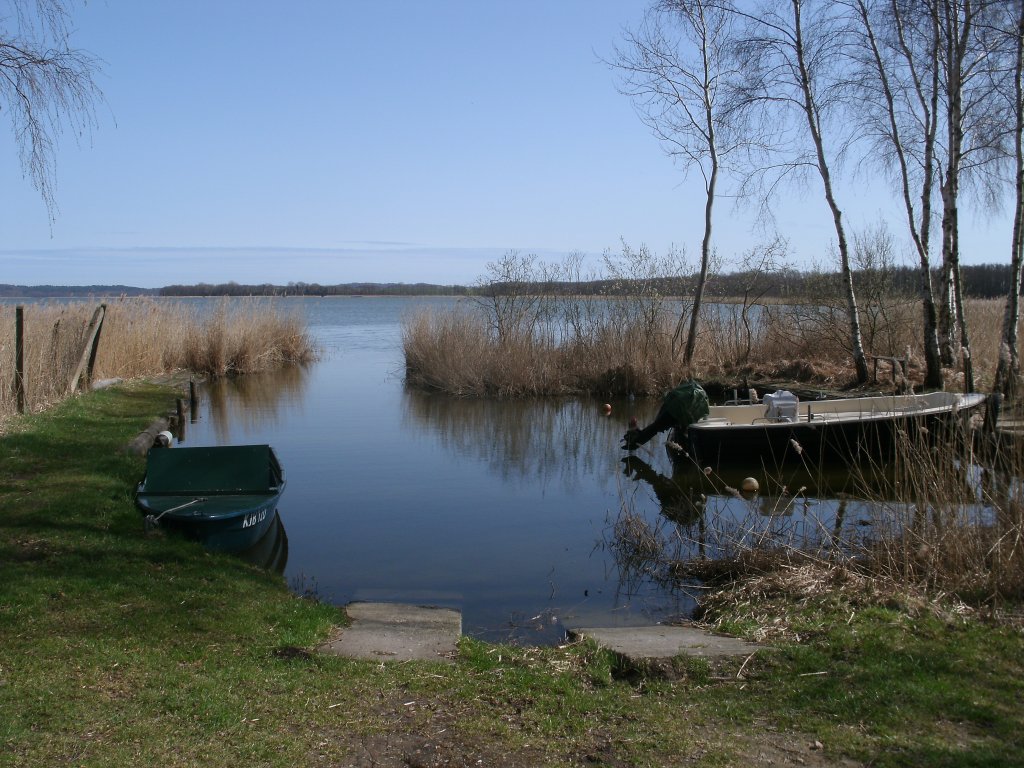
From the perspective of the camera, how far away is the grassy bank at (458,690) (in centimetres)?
410

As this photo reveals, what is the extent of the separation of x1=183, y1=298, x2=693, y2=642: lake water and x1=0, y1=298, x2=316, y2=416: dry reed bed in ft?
7.75

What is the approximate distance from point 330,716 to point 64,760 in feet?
3.92

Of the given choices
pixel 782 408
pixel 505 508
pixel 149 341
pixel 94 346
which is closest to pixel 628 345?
pixel 782 408

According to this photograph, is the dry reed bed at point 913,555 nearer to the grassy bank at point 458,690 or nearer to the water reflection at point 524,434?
the grassy bank at point 458,690

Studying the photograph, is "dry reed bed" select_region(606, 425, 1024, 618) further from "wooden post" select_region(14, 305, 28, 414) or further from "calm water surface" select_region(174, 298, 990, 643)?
"wooden post" select_region(14, 305, 28, 414)

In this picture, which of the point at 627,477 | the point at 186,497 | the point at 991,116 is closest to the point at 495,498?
the point at 627,477

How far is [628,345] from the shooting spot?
75.0ft

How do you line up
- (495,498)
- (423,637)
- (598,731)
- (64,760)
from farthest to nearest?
(495,498) → (423,637) → (598,731) → (64,760)

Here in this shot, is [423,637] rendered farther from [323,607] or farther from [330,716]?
[330,716]

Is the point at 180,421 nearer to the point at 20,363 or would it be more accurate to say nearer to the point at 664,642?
the point at 20,363

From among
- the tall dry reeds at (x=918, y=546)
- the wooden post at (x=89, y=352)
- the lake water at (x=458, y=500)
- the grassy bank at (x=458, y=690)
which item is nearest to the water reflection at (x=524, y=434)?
the lake water at (x=458, y=500)

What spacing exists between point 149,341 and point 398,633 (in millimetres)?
20471

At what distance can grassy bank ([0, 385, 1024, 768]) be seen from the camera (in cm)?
410

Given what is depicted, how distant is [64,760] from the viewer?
3.85m
